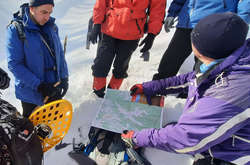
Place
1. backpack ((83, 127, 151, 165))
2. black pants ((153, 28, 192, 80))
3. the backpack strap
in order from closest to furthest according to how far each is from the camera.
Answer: the backpack strap
backpack ((83, 127, 151, 165))
black pants ((153, 28, 192, 80))

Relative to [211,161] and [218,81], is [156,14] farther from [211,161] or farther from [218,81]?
[211,161]

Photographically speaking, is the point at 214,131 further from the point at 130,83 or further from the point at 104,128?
the point at 130,83

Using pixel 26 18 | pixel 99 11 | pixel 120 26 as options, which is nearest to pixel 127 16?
pixel 120 26

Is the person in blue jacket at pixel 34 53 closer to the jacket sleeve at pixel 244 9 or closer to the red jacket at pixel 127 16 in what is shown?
the red jacket at pixel 127 16

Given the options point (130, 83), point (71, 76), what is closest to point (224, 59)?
point (130, 83)

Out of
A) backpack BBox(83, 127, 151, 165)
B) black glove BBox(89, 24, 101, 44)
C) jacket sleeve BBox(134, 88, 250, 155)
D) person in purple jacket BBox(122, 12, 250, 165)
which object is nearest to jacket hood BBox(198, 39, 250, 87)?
person in purple jacket BBox(122, 12, 250, 165)

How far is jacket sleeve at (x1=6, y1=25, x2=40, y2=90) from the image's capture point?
1.35 metres

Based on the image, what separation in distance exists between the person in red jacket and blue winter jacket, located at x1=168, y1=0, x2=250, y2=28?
0.17m

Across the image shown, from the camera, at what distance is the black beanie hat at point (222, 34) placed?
2.72 ft

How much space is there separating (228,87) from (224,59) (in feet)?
0.48

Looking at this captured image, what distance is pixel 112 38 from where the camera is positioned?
196 centimetres

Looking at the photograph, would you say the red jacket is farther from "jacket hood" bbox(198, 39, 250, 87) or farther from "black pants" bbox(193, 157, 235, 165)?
"black pants" bbox(193, 157, 235, 165)

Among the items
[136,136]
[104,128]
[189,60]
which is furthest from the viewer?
[189,60]

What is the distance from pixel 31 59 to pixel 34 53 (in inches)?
2.3
